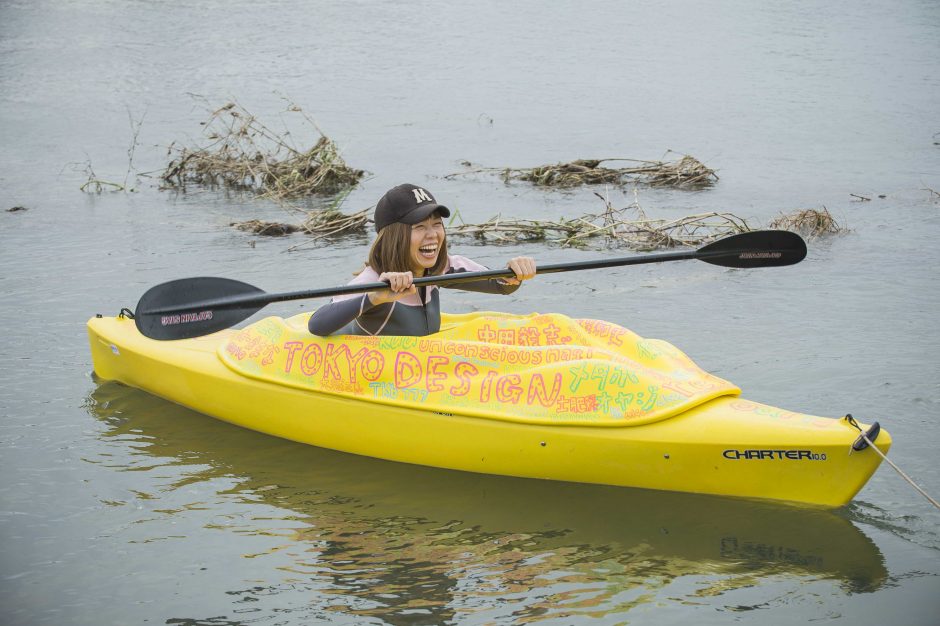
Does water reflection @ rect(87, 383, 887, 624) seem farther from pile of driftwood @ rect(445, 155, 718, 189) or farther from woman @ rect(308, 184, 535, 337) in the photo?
pile of driftwood @ rect(445, 155, 718, 189)

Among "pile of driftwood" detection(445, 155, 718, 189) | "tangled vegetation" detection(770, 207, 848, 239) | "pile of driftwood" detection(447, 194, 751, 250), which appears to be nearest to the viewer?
"pile of driftwood" detection(447, 194, 751, 250)

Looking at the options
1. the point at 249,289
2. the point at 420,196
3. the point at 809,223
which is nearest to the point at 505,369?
the point at 420,196

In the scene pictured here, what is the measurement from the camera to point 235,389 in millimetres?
5055

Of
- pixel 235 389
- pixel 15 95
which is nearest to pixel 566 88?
pixel 15 95

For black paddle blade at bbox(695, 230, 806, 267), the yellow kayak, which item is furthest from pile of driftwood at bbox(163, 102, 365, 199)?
black paddle blade at bbox(695, 230, 806, 267)

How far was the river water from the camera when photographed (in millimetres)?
3807

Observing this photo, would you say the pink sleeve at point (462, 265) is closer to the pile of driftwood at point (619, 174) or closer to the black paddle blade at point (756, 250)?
the black paddle blade at point (756, 250)

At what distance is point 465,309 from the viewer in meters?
6.91

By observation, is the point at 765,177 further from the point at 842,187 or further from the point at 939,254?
the point at 939,254

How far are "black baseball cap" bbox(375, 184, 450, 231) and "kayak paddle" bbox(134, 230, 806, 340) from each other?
Result: 267 millimetres

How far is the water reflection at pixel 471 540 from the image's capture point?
3.72 meters

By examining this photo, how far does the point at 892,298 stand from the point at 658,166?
3.79m

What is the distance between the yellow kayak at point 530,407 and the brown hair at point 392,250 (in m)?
0.32

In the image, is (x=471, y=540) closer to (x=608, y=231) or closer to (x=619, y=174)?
(x=608, y=231)
